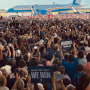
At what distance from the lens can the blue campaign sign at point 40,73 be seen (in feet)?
12.5

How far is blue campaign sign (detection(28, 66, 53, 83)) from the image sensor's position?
3805mm

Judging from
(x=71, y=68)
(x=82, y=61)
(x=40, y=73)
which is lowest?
(x=71, y=68)

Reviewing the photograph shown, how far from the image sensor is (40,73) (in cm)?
382

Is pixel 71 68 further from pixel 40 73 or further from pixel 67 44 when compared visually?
pixel 67 44

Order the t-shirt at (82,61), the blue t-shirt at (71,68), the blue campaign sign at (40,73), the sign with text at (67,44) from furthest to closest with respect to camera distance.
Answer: the sign with text at (67,44)
the t-shirt at (82,61)
the blue t-shirt at (71,68)
the blue campaign sign at (40,73)

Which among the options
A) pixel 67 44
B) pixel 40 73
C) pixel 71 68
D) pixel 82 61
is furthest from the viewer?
pixel 67 44

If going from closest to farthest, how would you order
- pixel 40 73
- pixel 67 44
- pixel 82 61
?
pixel 40 73 → pixel 82 61 → pixel 67 44

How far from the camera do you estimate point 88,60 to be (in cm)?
496

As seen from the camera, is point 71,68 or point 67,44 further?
point 67,44

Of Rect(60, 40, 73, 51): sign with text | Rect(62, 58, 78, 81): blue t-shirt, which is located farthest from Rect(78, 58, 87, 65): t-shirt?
Rect(60, 40, 73, 51): sign with text

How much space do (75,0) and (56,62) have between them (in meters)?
90.6

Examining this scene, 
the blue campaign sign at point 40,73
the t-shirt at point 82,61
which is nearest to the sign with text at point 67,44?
the t-shirt at point 82,61

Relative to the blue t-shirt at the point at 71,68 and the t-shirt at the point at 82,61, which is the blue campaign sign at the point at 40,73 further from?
the t-shirt at the point at 82,61

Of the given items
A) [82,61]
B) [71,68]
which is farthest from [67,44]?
[71,68]
